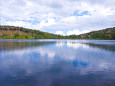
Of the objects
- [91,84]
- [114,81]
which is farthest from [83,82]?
[114,81]

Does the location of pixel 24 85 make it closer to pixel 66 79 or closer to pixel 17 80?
pixel 17 80

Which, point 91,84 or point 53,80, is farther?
point 53,80

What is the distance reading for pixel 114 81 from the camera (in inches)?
589

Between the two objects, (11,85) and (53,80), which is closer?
(11,85)

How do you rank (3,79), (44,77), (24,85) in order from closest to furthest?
(24,85) → (3,79) → (44,77)

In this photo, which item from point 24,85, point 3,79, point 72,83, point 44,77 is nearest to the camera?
point 24,85

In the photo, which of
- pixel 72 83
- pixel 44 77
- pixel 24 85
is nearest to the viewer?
pixel 24 85

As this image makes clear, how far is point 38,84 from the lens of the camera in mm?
13758

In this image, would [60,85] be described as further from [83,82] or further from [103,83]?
[103,83]

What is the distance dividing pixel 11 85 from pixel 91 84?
11.1m

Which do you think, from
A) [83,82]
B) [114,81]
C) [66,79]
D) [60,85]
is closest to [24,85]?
[60,85]

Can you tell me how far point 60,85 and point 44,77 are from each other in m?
3.74

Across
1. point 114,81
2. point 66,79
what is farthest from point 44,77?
point 114,81

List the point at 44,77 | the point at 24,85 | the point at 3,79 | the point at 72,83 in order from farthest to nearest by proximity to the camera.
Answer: the point at 44,77 → the point at 3,79 → the point at 72,83 → the point at 24,85
